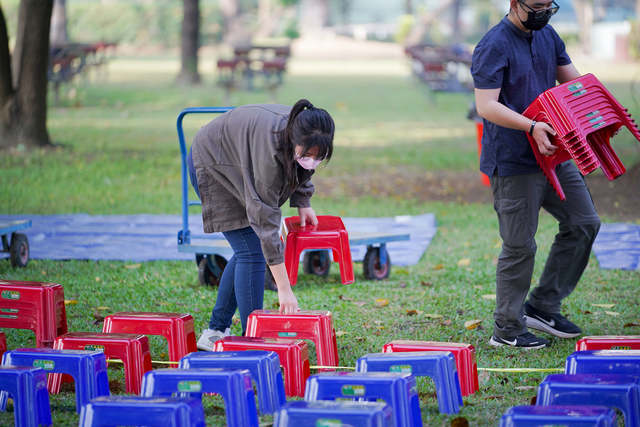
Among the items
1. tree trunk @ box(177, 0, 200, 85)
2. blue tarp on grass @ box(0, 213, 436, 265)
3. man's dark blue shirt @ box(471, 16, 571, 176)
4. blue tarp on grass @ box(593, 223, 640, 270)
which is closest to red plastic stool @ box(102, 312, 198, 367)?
man's dark blue shirt @ box(471, 16, 571, 176)

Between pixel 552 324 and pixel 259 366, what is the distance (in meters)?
2.14

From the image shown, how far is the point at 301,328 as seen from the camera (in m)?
4.62

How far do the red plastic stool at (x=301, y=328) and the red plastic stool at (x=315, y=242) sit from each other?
98 centimetres

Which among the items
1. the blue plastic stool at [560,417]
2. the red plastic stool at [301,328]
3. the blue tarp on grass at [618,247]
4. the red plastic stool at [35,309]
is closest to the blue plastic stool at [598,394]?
the blue plastic stool at [560,417]

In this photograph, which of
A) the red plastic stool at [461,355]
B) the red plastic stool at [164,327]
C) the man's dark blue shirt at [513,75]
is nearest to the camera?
the red plastic stool at [461,355]

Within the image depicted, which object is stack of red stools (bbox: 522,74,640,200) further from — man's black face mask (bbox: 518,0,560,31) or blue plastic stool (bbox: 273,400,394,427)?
blue plastic stool (bbox: 273,400,394,427)

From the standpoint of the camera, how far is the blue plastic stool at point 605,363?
12.7ft

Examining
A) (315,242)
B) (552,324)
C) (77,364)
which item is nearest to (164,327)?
(77,364)

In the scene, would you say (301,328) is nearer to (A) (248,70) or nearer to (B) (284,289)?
(B) (284,289)

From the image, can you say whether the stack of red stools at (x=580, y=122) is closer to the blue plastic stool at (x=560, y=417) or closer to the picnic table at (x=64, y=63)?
the blue plastic stool at (x=560, y=417)

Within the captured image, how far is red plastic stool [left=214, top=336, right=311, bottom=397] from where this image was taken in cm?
425

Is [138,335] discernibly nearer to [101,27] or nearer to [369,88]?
[369,88]

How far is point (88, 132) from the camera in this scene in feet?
53.3

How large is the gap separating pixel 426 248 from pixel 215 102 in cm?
1374
